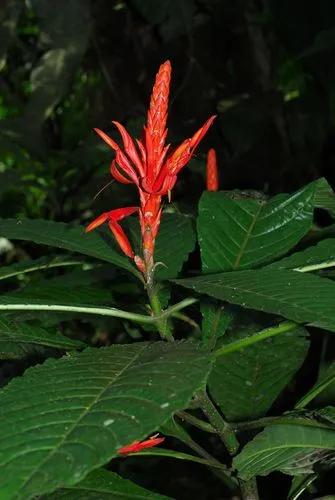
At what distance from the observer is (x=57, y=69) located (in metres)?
2.11

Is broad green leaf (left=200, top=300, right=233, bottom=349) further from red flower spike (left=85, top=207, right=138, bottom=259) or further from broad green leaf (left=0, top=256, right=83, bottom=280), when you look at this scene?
broad green leaf (left=0, top=256, right=83, bottom=280)

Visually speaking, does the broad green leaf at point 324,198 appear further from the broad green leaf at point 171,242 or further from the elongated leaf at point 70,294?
the elongated leaf at point 70,294

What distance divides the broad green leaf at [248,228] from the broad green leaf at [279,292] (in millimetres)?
104

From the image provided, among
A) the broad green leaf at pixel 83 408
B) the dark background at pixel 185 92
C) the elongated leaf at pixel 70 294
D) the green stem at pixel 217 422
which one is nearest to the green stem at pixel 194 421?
the green stem at pixel 217 422

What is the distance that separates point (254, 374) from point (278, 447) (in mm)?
209

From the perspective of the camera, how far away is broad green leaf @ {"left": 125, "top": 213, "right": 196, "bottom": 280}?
78 cm

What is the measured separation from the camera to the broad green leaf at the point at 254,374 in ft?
2.81

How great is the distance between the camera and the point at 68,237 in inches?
30.5

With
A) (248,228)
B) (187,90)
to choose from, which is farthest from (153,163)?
(187,90)

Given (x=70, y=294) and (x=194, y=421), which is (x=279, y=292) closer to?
(x=194, y=421)

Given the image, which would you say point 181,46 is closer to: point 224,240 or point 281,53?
point 281,53

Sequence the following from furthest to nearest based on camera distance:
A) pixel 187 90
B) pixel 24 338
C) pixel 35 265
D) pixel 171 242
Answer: pixel 187 90, pixel 35 265, pixel 171 242, pixel 24 338

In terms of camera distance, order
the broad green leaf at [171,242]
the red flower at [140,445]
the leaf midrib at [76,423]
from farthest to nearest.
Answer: the broad green leaf at [171,242], the red flower at [140,445], the leaf midrib at [76,423]

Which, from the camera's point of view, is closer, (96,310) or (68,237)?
(96,310)
